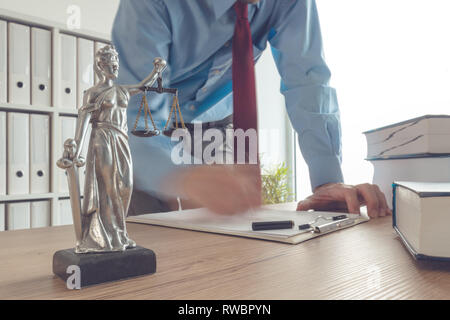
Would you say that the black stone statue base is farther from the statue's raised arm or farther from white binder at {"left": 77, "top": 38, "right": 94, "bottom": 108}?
white binder at {"left": 77, "top": 38, "right": 94, "bottom": 108}

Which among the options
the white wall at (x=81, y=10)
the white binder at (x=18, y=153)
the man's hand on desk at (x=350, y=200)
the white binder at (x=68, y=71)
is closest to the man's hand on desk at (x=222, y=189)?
the man's hand on desk at (x=350, y=200)

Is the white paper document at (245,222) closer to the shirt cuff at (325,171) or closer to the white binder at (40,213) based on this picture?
the shirt cuff at (325,171)

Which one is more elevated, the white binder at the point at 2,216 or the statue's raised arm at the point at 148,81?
the statue's raised arm at the point at 148,81

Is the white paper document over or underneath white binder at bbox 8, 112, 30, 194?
underneath

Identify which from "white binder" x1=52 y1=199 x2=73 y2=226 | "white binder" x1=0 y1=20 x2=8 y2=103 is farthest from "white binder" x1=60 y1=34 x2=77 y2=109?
"white binder" x1=52 y1=199 x2=73 y2=226

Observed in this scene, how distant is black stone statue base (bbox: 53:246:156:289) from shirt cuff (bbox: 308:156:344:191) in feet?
2.51

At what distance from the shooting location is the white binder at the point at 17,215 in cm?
171

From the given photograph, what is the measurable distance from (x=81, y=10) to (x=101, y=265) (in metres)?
2.16

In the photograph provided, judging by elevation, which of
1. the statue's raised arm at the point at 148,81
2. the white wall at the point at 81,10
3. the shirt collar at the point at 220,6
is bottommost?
the statue's raised arm at the point at 148,81

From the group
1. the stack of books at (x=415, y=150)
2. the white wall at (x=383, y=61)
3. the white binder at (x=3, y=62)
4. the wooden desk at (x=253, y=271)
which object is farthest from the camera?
the white wall at (x=383, y=61)

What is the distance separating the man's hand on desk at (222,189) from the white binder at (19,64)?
131 cm

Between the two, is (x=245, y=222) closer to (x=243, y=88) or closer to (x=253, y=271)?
(x=253, y=271)

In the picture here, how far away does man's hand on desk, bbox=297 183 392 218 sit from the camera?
2.48 feet

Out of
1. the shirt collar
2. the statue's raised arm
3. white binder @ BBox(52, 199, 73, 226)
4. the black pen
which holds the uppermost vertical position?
the shirt collar
